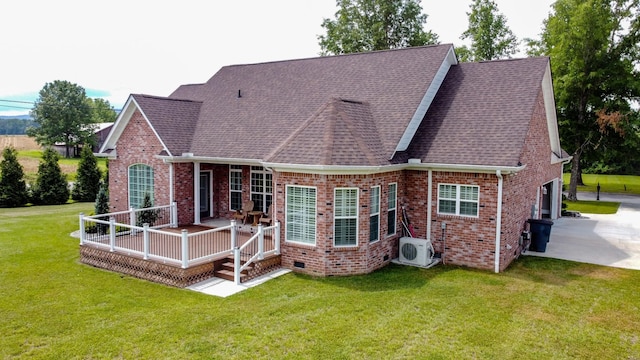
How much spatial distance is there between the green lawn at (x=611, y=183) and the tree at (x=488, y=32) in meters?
14.5

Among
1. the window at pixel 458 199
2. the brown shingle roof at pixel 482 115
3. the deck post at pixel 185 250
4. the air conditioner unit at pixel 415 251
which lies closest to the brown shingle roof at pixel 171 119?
the deck post at pixel 185 250

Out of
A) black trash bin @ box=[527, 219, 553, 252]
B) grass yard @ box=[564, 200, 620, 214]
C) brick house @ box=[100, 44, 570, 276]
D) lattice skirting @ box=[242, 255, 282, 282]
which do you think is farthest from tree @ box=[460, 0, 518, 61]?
lattice skirting @ box=[242, 255, 282, 282]

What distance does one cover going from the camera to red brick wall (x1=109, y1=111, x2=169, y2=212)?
17.0 meters

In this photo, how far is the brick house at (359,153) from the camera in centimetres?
1259

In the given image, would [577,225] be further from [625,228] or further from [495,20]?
[495,20]

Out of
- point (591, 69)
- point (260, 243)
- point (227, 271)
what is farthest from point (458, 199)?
point (591, 69)

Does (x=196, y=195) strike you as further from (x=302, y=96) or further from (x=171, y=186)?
(x=302, y=96)

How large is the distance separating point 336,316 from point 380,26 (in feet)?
101

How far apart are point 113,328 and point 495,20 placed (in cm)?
3695

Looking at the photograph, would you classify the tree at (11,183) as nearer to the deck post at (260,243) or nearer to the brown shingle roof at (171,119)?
the brown shingle roof at (171,119)

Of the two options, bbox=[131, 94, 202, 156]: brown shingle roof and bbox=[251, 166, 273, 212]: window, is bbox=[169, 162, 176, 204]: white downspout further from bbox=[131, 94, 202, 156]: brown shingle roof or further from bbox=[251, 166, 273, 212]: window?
bbox=[251, 166, 273, 212]: window

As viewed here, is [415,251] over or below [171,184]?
below

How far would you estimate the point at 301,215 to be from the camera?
1275cm

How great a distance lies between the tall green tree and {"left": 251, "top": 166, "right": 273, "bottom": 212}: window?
24.6m
